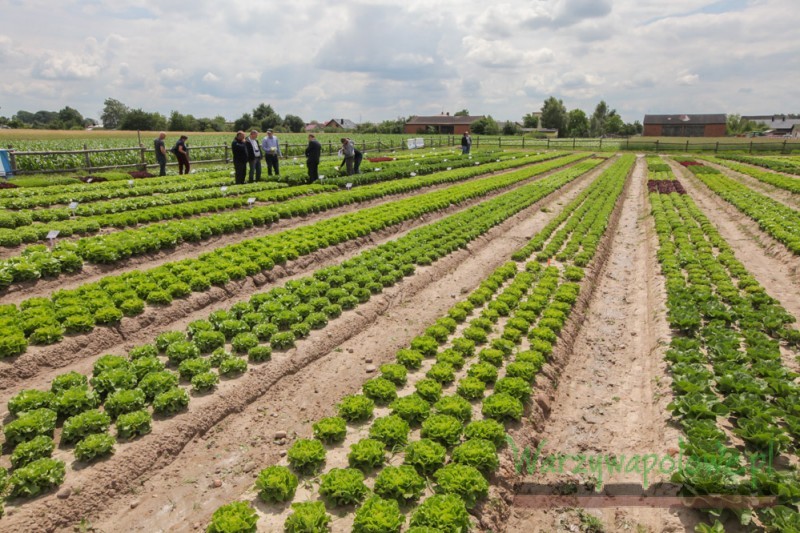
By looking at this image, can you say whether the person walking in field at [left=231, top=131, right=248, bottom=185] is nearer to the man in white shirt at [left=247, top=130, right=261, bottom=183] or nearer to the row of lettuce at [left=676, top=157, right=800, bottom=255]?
the man in white shirt at [left=247, top=130, right=261, bottom=183]

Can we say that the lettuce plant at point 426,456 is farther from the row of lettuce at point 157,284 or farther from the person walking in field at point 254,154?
the person walking in field at point 254,154

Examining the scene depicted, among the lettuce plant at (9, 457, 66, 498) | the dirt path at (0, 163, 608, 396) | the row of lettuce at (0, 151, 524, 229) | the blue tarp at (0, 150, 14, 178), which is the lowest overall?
the lettuce plant at (9, 457, 66, 498)

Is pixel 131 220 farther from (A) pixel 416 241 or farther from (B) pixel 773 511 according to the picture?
(B) pixel 773 511

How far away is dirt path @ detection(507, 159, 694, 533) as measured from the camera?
6.04 meters

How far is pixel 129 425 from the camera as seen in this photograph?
20.8ft

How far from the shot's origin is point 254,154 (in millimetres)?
23250

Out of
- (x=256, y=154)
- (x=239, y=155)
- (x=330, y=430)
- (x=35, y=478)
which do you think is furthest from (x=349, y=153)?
(x=35, y=478)

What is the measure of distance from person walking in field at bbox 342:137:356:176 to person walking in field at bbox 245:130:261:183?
4.68 meters

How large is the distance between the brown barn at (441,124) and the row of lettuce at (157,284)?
11389 cm

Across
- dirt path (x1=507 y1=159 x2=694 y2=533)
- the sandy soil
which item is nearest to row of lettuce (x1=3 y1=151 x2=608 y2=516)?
dirt path (x1=507 y1=159 x2=694 y2=533)

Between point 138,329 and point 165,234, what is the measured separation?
5206 mm

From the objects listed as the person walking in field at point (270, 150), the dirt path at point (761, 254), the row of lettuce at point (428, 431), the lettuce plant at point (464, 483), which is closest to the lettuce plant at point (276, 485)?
the row of lettuce at point (428, 431)

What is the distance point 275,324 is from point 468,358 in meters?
4.08

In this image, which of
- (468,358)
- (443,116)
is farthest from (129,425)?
(443,116)
